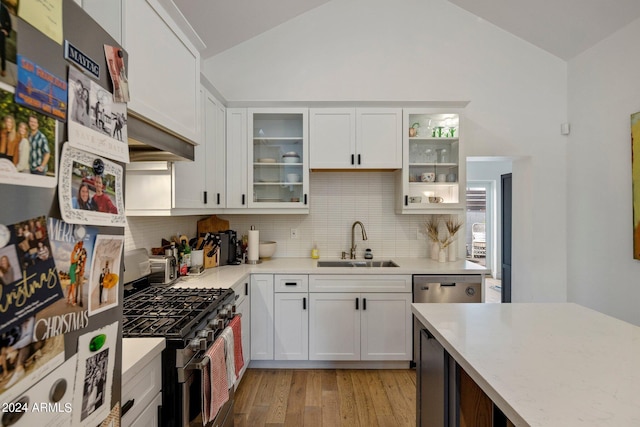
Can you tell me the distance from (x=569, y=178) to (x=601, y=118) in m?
0.61

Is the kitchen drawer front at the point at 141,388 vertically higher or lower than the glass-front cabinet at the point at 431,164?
lower

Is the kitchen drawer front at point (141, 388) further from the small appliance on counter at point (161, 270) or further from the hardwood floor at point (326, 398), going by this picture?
the hardwood floor at point (326, 398)

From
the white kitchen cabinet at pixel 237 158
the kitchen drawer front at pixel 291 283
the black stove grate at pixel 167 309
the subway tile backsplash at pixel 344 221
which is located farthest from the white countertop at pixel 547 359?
the white kitchen cabinet at pixel 237 158

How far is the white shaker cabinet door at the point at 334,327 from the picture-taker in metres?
2.79

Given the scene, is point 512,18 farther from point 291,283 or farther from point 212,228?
point 212,228

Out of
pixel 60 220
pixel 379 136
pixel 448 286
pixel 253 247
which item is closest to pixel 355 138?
pixel 379 136

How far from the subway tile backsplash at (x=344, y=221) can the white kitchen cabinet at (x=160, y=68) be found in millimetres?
1697

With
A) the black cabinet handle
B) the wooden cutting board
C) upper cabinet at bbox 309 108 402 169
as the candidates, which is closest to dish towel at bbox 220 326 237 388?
the black cabinet handle

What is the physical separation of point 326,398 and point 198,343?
1.44 m

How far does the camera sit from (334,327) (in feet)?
9.16

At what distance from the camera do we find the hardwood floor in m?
2.18

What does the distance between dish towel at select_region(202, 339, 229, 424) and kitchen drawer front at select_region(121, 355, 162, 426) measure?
0.18m

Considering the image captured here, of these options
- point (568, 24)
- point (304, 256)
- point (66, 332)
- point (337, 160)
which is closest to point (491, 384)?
point (66, 332)

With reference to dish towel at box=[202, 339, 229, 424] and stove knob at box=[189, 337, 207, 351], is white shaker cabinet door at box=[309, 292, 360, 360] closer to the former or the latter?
dish towel at box=[202, 339, 229, 424]
